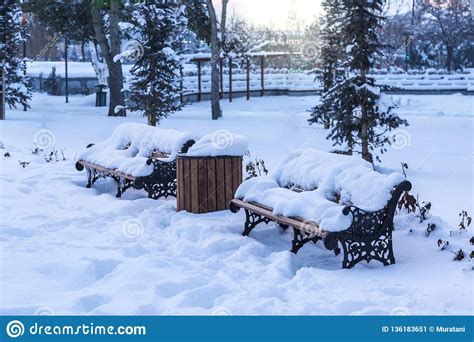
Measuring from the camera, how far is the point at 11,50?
89.4ft

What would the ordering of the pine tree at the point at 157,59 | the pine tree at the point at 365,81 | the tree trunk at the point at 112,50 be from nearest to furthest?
the pine tree at the point at 365,81, the pine tree at the point at 157,59, the tree trunk at the point at 112,50

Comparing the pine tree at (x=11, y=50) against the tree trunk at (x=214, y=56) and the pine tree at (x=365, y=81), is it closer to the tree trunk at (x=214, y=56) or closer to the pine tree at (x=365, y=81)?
the tree trunk at (x=214, y=56)

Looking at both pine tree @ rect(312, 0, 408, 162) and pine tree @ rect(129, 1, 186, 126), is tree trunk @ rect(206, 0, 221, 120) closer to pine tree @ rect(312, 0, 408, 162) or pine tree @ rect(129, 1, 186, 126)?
pine tree @ rect(129, 1, 186, 126)

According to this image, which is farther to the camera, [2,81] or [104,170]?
[2,81]

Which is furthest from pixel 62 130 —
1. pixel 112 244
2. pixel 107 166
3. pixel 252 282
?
pixel 252 282

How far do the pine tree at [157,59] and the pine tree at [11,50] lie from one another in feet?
21.1

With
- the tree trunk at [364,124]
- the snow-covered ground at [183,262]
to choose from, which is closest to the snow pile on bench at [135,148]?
the snow-covered ground at [183,262]

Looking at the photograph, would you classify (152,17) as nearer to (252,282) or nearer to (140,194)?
(140,194)

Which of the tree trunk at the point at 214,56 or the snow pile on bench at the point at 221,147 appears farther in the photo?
the tree trunk at the point at 214,56

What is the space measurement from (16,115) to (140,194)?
1975 centimetres

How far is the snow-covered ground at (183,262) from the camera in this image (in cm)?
603

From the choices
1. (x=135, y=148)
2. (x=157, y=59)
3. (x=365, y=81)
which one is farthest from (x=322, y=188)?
(x=157, y=59)

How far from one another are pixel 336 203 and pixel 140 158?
179 inches

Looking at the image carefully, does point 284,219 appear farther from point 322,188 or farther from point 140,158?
point 140,158
